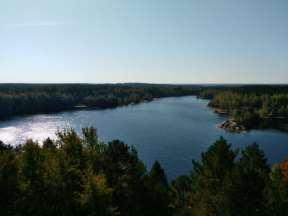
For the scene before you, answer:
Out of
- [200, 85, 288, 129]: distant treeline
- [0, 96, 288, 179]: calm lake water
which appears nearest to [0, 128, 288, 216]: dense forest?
[0, 96, 288, 179]: calm lake water

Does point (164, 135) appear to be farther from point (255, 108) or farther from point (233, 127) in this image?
point (255, 108)

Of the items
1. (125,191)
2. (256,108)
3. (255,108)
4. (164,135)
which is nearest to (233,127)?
(164,135)

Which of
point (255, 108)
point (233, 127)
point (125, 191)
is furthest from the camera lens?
point (255, 108)

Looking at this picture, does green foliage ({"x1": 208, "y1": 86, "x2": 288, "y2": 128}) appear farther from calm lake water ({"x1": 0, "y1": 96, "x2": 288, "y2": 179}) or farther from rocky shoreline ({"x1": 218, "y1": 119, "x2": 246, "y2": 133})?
calm lake water ({"x1": 0, "y1": 96, "x2": 288, "y2": 179})

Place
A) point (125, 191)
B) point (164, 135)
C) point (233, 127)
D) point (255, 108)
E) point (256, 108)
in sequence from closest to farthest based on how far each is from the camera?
point (125, 191)
point (164, 135)
point (233, 127)
point (255, 108)
point (256, 108)

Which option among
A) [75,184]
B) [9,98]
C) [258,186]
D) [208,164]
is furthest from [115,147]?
[9,98]

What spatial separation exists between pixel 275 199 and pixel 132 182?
1106 cm

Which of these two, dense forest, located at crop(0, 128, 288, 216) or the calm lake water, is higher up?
dense forest, located at crop(0, 128, 288, 216)

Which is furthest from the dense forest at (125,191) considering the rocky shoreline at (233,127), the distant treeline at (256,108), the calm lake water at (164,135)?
the distant treeline at (256,108)

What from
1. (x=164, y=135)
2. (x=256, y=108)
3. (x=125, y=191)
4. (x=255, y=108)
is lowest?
(x=164, y=135)

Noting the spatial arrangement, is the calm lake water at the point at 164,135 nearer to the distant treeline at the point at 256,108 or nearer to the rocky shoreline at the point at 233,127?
the rocky shoreline at the point at 233,127

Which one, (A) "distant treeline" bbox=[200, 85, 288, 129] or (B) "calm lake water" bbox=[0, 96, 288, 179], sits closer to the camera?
(B) "calm lake water" bbox=[0, 96, 288, 179]

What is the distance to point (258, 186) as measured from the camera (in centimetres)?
2805

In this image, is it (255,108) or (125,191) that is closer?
(125,191)
